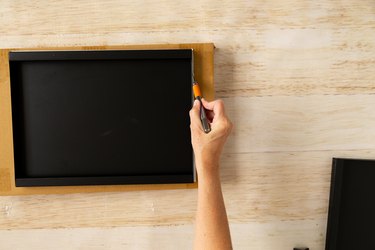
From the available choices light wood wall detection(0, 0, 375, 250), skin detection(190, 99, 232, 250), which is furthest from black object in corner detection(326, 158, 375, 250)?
skin detection(190, 99, 232, 250)

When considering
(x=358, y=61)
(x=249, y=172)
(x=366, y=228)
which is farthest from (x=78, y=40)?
(x=366, y=228)

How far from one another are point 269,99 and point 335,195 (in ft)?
0.93

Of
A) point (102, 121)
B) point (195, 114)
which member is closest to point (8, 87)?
point (102, 121)

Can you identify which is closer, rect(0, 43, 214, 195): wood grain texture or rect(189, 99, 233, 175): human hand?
rect(189, 99, 233, 175): human hand

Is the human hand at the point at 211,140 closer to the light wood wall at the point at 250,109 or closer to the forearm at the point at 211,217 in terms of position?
the forearm at the point at 211,217

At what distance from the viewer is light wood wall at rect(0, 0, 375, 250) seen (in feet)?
2.80

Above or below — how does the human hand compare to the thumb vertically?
below

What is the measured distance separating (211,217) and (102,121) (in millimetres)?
346

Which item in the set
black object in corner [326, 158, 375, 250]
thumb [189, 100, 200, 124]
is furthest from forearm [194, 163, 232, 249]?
black object in corner [326, 158, 375, 250]

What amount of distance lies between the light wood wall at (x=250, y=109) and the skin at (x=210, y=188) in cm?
16

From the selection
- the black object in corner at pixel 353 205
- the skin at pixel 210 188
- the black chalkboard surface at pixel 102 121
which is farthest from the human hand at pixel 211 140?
the black object in corner at pixel 353 205

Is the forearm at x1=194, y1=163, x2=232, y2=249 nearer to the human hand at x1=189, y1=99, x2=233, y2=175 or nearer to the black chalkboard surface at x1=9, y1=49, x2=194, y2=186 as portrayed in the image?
the human hand at x1=189, y1=99, x2=233, y2=175

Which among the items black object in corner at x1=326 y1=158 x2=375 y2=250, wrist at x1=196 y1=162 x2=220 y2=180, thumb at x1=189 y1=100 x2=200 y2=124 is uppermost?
thumb at x1=189 y1=100 x2=200 y2=124

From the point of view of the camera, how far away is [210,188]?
72cm
